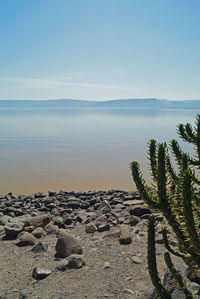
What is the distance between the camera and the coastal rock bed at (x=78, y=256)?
16.4 feet

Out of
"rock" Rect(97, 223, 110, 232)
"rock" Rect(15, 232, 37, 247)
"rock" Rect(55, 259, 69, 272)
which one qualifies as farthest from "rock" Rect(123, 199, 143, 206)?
"rock" Rect(55, 259, 69, 272)

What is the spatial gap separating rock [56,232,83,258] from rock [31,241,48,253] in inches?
13.6

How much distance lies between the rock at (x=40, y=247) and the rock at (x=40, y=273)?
3.31ft

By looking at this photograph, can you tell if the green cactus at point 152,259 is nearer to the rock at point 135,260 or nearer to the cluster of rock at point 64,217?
the rock at point 135,260

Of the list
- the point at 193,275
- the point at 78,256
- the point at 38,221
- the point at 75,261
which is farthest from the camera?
the point at 38,221

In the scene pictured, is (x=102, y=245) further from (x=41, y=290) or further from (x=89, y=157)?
(x=89, y=157)

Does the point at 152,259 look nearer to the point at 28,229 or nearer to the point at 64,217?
the point at 28,229

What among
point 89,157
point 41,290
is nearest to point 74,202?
point 41,290

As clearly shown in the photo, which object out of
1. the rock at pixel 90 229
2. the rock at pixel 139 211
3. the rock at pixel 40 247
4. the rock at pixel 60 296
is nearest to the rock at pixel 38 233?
the rock at pixel 40 247

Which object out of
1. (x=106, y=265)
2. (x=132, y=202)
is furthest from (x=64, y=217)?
(x=106, y=265)

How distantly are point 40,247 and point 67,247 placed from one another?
63cm

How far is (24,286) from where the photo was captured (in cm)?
522

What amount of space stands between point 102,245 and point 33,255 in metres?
1.36

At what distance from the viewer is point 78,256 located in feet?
19.4
